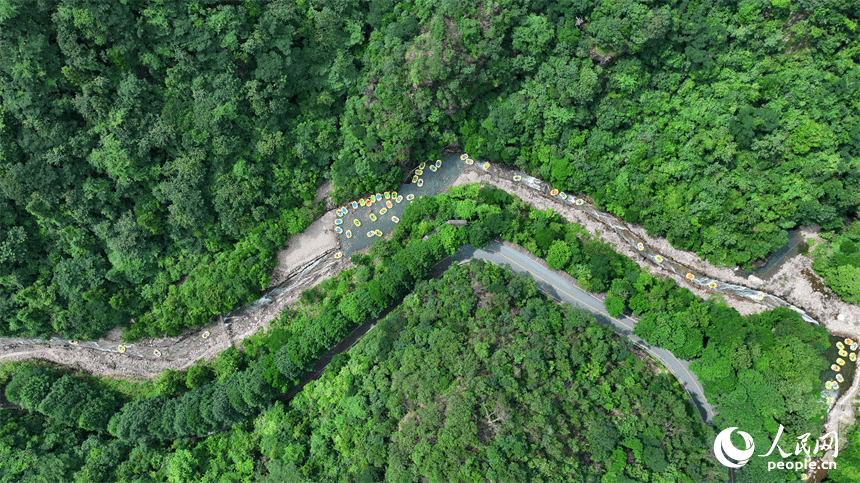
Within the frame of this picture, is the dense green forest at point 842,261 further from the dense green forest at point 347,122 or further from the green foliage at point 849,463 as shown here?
the green foliage at point 849,463

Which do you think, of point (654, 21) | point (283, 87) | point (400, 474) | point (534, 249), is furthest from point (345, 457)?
point (654, 21)

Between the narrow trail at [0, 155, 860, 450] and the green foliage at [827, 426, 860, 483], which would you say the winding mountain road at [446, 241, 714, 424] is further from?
the green foliage at [827, 426, 860, 483]

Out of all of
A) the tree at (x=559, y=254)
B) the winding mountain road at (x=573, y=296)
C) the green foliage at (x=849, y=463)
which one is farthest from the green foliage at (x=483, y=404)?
the green foliage at (x=849, y=463)

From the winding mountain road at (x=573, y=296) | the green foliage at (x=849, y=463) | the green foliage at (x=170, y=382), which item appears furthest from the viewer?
the green foliage at (x=170, y=382)

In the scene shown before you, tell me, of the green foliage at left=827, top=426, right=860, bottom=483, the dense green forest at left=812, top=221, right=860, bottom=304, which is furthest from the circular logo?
the dense green forest at left=812, top=221, right=860, bottom=304

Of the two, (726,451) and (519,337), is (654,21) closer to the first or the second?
(519,337)

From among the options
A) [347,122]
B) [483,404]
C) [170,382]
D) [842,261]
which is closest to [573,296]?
[483,404]
